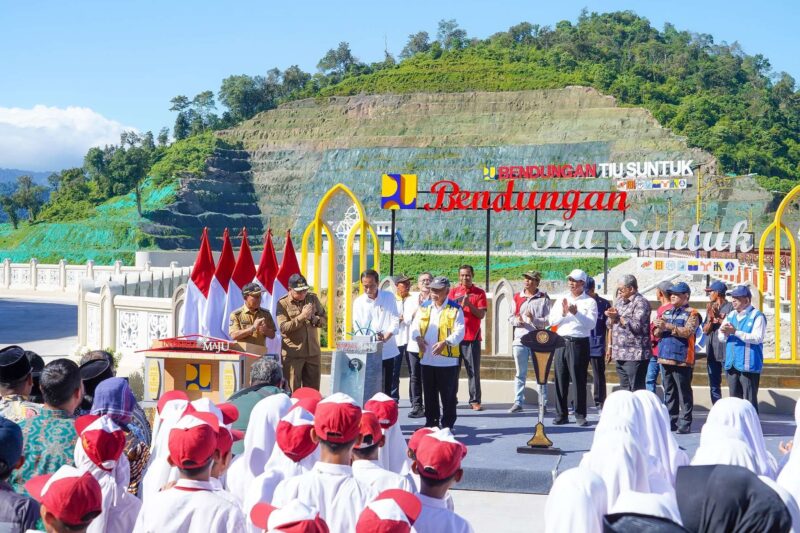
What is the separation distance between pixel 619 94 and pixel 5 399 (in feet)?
376

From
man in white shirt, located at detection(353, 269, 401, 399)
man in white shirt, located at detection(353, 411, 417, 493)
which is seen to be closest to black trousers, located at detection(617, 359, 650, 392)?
Answer: man in white shirt, located at detection(353, 269, 401, 399)

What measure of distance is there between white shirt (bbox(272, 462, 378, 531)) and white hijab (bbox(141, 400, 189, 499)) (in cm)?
77

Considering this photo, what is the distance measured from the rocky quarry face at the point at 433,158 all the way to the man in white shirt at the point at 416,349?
207 ft

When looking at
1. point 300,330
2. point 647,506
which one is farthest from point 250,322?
point 647,506

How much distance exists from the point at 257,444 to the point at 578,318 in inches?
222

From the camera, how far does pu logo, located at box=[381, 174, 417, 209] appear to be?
56.1 ft

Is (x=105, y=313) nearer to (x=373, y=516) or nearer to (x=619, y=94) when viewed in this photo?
(x=373, y=516)

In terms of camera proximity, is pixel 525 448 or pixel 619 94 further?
pixel 619 94

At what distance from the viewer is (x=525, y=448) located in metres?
9.53

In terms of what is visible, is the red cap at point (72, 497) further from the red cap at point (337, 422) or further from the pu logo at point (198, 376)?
the pu logo at point (198, 376)

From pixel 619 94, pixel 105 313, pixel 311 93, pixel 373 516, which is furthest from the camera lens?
pixel 311 93

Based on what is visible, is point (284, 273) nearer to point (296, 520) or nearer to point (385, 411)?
point (385, 411)

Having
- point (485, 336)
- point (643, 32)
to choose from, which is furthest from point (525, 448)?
point (643, 32)

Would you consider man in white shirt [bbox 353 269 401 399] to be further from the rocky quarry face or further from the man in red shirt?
the rocky quarry face
